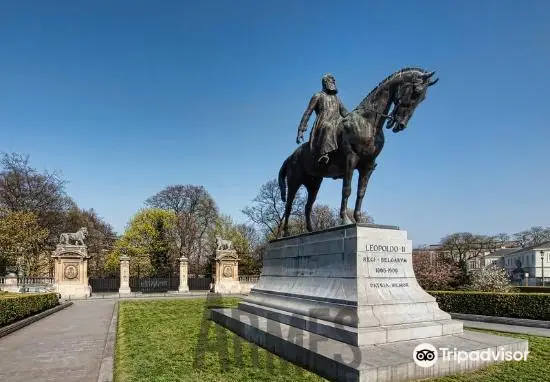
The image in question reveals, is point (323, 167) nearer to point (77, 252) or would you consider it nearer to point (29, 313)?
point (29, 313)

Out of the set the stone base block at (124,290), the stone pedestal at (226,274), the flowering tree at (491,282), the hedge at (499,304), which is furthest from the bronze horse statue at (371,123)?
the stone base block at (124,290)

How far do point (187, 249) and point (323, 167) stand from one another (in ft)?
145

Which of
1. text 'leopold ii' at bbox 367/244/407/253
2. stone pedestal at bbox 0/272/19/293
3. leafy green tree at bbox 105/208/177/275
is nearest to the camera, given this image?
text 'leopold ii' at bbox 367/244/407/253

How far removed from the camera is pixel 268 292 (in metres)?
11.5

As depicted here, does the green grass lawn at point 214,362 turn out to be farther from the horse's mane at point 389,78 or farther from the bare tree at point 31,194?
the bare tree at point 31,194

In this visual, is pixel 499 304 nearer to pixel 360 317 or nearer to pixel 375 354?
pixel 360 317

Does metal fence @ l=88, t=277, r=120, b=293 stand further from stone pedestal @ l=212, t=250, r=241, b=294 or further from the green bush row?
the green bush row

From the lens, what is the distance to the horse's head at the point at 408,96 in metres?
8.47

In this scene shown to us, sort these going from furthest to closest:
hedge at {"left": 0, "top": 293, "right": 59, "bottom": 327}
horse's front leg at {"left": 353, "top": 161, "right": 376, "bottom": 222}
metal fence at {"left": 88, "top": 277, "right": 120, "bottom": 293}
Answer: metal fence at {"left": 88, "top": 277, "right": 120, "bottom": 293} → hedge at {"left": 0, "top": 293, "right": 59, "bottom": 327} → horse's front leg at {"left": 353, "top": 161, "right": 376, "bottom": 222}

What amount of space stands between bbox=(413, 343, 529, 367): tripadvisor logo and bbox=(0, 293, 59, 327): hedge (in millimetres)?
13147

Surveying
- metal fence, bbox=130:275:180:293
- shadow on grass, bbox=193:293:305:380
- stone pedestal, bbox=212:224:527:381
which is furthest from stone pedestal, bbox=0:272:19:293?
stone pedestal, bbox=212:224:527:381

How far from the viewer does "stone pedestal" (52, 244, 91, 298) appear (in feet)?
110

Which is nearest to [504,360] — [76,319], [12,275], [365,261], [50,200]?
[365,261]

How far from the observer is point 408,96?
8.57 m
